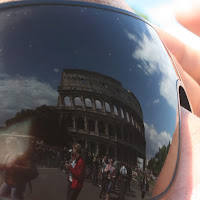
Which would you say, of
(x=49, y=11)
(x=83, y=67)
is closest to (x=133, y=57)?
(x=83, y=67)

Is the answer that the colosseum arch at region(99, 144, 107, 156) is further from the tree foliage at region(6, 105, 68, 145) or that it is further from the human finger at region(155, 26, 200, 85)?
the human finger at region(155, 26, 200, 85)

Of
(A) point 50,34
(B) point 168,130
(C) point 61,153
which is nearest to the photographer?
(C) point 61,153

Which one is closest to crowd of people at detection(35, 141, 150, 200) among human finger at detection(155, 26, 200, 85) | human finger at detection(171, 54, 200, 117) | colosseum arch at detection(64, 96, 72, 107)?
colosseum arch at detection(64, 96, 72, 107)

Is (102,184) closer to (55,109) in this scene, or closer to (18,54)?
(55,109)

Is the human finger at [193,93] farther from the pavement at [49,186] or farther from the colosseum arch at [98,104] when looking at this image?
the pavement at [49,186]

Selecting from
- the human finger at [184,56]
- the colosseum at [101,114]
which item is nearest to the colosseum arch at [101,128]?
the colosseum at [101,114]
